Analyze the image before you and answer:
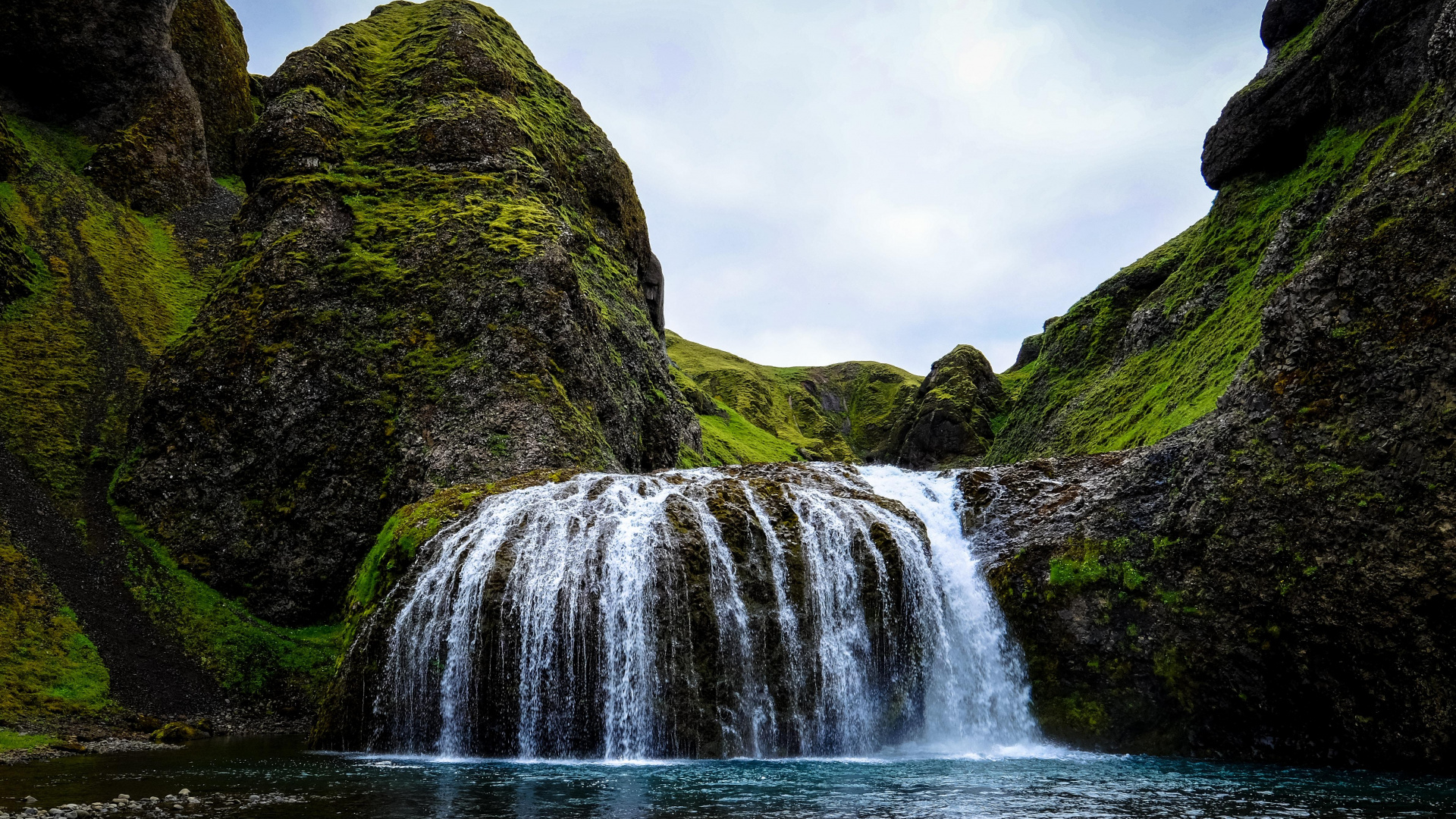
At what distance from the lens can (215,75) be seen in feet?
223

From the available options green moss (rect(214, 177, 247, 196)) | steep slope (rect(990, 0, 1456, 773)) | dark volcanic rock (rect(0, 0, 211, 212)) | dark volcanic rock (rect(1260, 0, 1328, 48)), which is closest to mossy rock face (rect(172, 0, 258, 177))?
green moss (rect(214, 177, 247, 196))

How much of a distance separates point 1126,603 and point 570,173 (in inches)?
2063

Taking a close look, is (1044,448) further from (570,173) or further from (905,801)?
(905,801)

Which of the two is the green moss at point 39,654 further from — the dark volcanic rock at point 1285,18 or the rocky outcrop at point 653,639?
the dark volcanic rock at point 1285,18

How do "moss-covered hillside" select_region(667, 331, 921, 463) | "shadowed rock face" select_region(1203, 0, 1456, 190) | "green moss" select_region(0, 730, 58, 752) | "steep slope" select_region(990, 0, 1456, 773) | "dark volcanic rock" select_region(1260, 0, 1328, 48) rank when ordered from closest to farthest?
1. "steep slope" select_region(990, 0, 1456, 773)
2. "green moss" select_region(0, 730, 58, 752)
3. "shadowed rock face" select_region(1203, 0, 1456, 190)
4. "dark volcanic rock" select_region(1260, 0, 1328, 48)
5. "moss-covered hillside" select_region(667, 331, 921, 463)

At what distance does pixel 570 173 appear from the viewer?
59.8 meters

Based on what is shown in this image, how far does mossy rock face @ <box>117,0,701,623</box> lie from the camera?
113ft

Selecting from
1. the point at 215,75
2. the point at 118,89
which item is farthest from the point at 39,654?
the point at 215,75

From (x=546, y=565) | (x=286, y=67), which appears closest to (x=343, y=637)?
(x=546, y=565)

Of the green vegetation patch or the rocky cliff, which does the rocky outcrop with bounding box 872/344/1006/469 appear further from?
the green vegetation patch

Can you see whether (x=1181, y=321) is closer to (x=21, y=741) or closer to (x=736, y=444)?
(x=736, y=444)

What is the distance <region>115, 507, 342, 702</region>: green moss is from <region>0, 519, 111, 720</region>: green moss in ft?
11.0

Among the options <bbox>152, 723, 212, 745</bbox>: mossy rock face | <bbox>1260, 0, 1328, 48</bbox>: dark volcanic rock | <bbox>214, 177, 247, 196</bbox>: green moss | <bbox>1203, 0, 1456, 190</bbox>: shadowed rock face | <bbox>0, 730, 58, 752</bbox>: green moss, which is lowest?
<bbox>152, 723, 212, 745</bbox>: mossy rock face

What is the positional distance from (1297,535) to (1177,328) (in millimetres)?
36247
